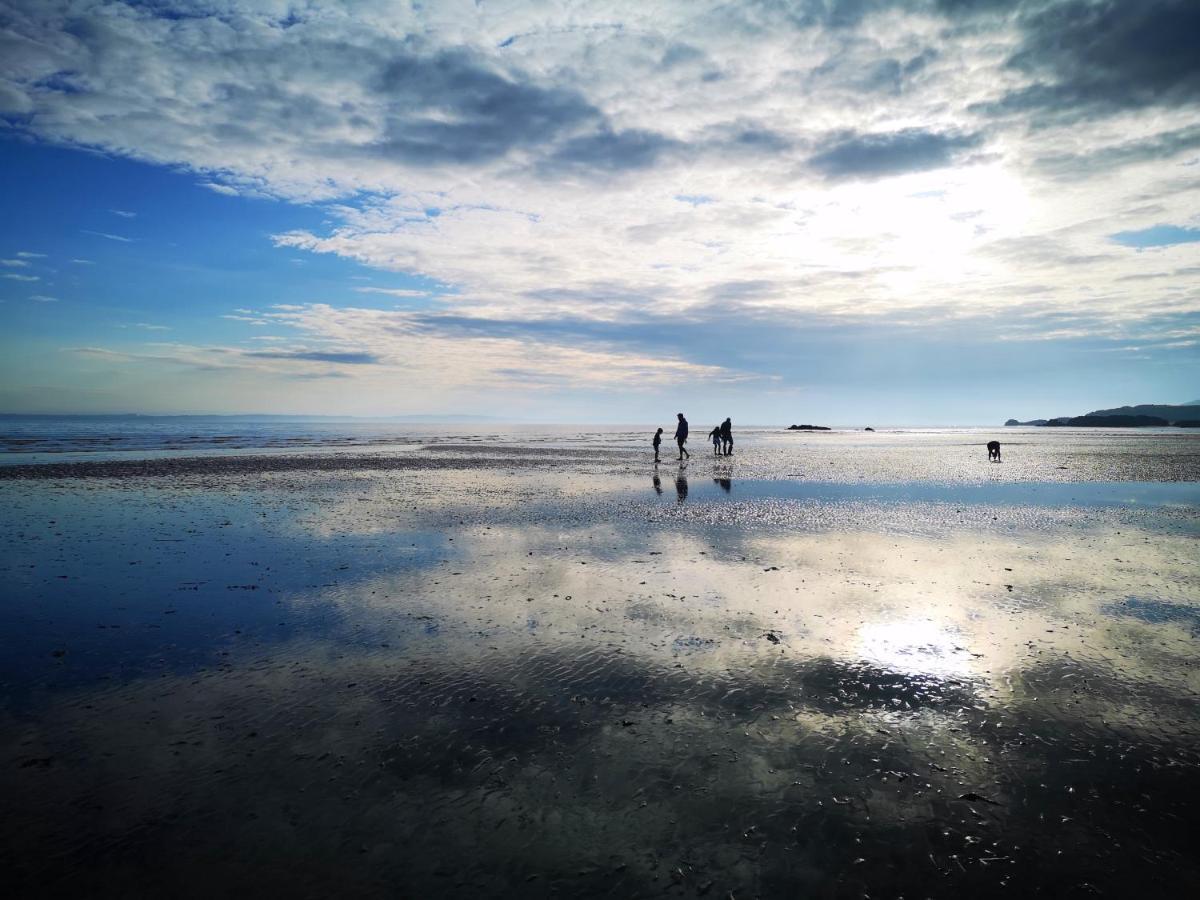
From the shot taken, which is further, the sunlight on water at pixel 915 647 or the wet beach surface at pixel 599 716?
the sunlight on water at pixel 915 647

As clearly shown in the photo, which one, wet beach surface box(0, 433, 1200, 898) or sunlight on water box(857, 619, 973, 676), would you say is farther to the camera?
sunlight on water box(857, 619, 973, 676)

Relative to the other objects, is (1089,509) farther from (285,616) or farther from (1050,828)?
(285,616)

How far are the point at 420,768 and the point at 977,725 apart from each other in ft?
20.3

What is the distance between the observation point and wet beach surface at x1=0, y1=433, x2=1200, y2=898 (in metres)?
4.95

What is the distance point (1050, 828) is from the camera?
5.30 meters

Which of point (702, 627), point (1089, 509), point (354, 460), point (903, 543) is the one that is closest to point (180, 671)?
point (702, 627)

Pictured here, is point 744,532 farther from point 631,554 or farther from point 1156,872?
point 1156,872

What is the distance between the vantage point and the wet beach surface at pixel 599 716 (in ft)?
16.2

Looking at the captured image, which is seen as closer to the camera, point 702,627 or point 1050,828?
point 1050,828

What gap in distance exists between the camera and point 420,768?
20.4ft

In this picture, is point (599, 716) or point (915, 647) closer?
point (599, 716)

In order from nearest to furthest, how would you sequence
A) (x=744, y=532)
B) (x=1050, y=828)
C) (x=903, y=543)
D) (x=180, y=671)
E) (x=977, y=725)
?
(x=1050, y=828), (x=977, y=725), (x=180, y=671), (x=903, y=543), (x=744, y=532)

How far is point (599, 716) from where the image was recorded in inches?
288

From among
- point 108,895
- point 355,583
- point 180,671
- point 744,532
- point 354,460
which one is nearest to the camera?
point 108,895
